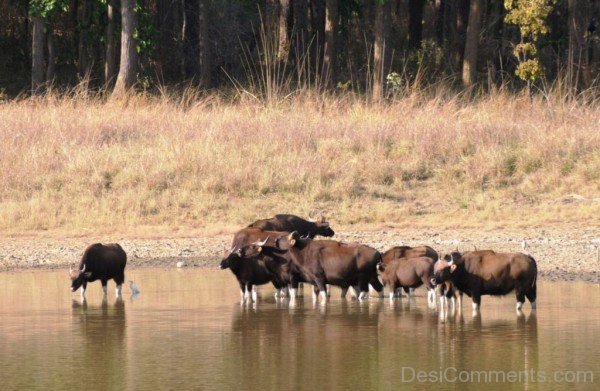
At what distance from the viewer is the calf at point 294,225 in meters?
16.8

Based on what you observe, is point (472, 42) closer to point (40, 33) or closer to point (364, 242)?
point (40, 33)

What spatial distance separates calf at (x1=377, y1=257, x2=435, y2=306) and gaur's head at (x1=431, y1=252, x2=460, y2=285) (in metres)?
0.59

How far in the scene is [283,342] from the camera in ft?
38.2

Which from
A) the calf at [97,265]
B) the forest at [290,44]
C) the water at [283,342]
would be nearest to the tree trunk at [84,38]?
the forest at [290,44]

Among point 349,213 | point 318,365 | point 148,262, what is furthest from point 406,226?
point 318,365

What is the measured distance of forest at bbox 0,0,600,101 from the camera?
1528 inches

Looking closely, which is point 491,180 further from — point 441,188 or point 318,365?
point 318,365

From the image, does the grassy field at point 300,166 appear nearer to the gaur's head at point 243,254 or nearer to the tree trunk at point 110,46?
the gaur's head at point 243,254

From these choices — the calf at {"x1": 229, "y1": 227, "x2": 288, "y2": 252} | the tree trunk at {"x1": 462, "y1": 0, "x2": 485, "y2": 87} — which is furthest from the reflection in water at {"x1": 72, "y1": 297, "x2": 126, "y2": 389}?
the tree trunk at {"x1": 462, "y1": 0, "x2": 485, "y2": 87}

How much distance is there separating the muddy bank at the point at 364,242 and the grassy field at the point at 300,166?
76 cm

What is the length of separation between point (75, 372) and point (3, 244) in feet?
32.4

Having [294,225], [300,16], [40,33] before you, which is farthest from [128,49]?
[294,225]

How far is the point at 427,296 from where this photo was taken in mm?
14367

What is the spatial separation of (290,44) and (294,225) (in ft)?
85.4
